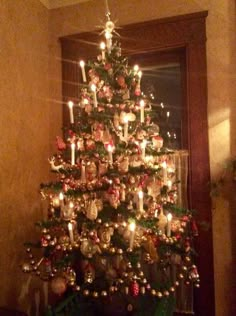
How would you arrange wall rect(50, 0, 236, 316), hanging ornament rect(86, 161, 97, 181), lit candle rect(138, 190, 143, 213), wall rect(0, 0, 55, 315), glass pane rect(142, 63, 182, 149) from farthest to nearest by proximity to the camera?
glass pane rect(142, 63, 182, 149), wall rect(50, 0, 236, 316), wall rect(0, 0, 55, 315), hanging ornament rect(86, 161, 97, 181), lit candle rect(138, 190, 143, 213)

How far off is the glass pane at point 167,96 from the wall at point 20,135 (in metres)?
0.94

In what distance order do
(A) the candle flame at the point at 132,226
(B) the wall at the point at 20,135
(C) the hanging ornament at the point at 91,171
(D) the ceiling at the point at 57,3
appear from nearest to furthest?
(A) the candle flame at the point at 132,226, (C) the hanging ornament at the point at 91,171, (B) the wall at the point at 20,135, (D) the ceiling at the point at 57,3

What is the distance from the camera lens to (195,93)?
8.84 feet

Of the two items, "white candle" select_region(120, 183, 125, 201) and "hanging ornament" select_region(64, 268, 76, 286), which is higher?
"white candle" select_region(120, 183, 125, 201)

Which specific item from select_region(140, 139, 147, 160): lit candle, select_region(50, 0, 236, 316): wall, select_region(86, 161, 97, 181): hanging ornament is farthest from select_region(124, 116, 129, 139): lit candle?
select_region(50, 0, 236, 316): wall

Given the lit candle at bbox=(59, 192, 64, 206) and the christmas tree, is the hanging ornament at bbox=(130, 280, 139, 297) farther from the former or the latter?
the lit candle at bbox=(59, 192, 64, 206)

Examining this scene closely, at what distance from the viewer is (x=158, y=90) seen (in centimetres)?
292

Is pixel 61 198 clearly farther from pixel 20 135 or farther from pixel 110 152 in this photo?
pixel 20 135

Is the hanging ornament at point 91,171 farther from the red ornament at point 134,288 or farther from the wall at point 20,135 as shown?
the wall at point 20,135

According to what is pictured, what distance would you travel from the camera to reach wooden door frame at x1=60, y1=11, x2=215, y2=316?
101 inches

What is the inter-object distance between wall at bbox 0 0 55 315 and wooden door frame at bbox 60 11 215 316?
0.57 m

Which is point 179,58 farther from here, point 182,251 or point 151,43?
point 182,251

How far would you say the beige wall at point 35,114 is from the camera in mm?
2453

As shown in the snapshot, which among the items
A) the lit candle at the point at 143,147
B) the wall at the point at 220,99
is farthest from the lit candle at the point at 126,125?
the wall at the point at 220,99
